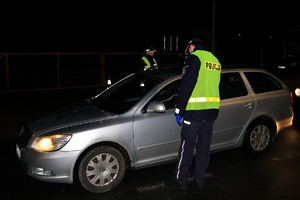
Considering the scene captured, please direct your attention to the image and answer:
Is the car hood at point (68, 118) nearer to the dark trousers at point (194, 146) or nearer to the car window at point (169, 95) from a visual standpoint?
the car window at point (169, 95)

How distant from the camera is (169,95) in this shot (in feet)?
16.6

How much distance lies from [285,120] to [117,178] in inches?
121

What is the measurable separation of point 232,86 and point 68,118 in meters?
2.47

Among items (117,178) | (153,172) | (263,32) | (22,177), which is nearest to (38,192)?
(22,177)

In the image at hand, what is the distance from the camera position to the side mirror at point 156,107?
14.4ft

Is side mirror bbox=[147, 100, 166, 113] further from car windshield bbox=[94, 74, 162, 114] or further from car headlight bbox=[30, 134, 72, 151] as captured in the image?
car headlight bbox=[30, 134, 72, 151]

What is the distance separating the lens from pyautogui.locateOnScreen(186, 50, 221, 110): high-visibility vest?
159 inches

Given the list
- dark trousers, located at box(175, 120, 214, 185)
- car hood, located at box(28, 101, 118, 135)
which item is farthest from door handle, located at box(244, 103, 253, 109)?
car hood, located at box(28, 101, 118, 135)

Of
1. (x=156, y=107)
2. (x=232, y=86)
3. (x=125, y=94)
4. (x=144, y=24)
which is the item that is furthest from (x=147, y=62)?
(x=144, y=24)

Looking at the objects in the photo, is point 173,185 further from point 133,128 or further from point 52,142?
point 52,142

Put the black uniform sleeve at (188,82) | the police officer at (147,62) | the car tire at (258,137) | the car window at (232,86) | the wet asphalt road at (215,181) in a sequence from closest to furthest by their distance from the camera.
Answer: the black uniform sleeve at (188,82) < the wet asphalt road at (215,181) < the car window at (232,86) < the car tire at (258,137) < the police officer at (147,62)

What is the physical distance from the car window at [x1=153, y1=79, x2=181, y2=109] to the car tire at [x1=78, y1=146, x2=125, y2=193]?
39.0 inches

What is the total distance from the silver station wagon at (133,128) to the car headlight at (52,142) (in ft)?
0.04

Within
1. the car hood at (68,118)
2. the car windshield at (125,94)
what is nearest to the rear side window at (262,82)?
the car windshield at (125,94)
